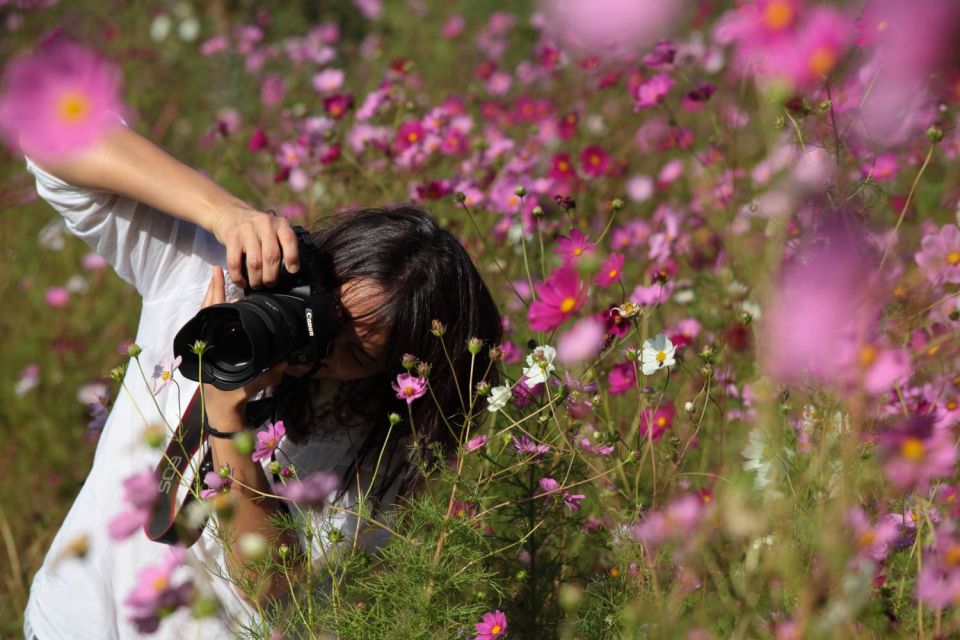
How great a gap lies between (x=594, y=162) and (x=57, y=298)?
1.15 meters

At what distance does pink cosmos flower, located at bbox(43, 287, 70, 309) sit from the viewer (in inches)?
85.4

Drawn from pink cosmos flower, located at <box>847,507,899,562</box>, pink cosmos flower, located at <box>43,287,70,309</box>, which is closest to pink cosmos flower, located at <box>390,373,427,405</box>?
pink cosmos flower, located at <box>847,507,899,562</box>

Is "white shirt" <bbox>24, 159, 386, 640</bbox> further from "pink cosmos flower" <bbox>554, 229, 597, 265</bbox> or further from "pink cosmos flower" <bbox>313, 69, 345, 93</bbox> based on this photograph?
"pink cosmos flower" <bbox>313, 69, 345, 93</bbox>

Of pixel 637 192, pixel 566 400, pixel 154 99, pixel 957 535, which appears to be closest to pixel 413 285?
pixel 566 400

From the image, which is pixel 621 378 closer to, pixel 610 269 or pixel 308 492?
pixel 610 269

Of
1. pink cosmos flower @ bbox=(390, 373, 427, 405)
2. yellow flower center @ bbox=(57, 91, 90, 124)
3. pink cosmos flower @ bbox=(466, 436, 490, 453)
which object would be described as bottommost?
pink cosmos flower @ bbox=(466, 436, 490, 453)

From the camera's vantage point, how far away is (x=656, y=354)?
3.26 feet

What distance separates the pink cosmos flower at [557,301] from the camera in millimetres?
878

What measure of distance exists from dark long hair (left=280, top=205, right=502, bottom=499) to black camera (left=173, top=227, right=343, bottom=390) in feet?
0.26

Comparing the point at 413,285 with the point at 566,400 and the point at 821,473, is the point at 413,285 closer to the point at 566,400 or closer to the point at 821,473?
the point at 566,400

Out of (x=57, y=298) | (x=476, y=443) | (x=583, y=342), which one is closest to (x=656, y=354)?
(x=583, y=342)

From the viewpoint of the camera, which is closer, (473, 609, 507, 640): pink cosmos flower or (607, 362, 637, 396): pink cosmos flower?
(473, 609, 507, 640): pink cosmos flower

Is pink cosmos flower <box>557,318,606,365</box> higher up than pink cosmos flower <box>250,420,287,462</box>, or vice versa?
pink cosmos flower <box>557,318,606,365</box>

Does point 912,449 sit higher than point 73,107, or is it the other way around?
point 73,107
